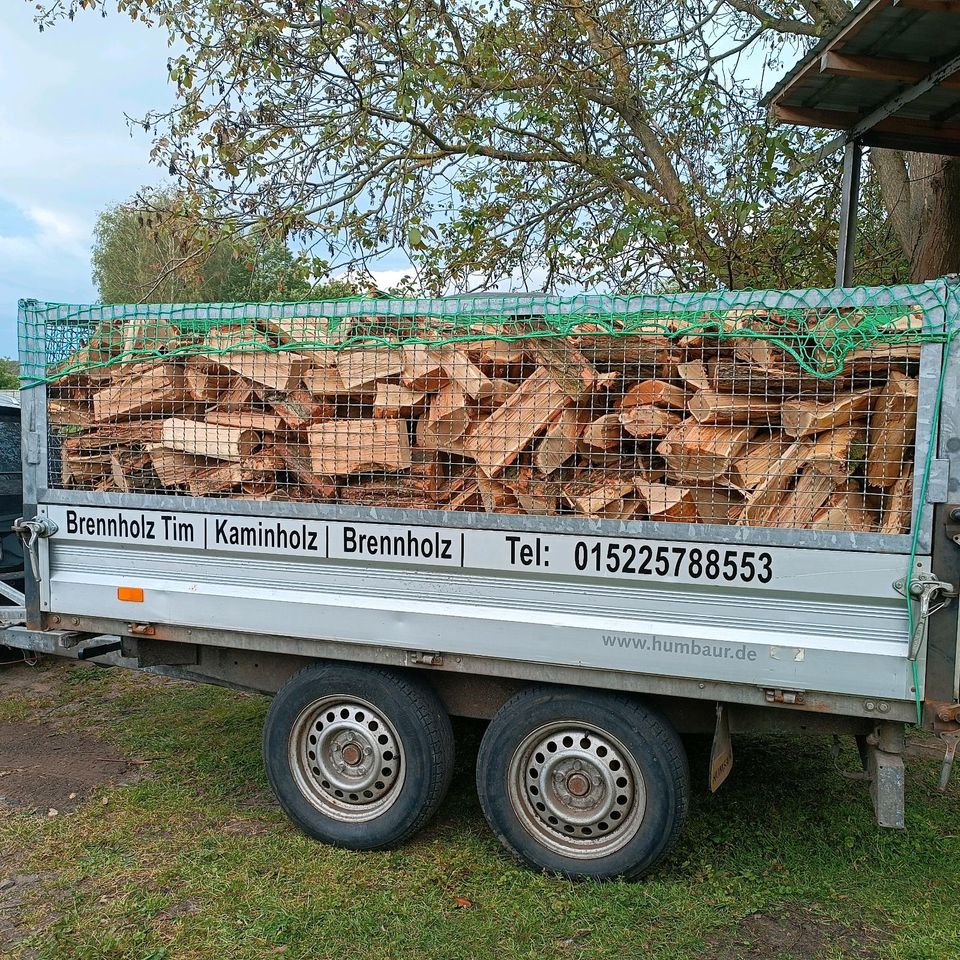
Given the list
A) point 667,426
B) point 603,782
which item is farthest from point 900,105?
point 603,782

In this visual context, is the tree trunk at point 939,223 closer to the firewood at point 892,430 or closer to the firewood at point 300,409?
the firewood at point 892,430

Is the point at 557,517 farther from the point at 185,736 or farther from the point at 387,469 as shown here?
the point at 185,736

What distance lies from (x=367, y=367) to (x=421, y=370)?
0.83ft

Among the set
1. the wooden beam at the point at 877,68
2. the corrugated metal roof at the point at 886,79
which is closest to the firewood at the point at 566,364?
the corrugated metal roof at the point at 886,79

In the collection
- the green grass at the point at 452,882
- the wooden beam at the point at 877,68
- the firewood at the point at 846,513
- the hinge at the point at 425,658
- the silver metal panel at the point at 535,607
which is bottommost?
the green grass at the point at 452,882

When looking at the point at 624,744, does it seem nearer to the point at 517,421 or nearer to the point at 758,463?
the point at 758,463

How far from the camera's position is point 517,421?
377 cm

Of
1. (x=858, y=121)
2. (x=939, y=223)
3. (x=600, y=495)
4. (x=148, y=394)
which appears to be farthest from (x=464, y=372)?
(x=939, y=223)

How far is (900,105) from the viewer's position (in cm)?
518

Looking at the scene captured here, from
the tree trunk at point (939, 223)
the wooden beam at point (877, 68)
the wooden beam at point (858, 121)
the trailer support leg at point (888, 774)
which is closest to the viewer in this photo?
the trailer support leg at point (888, 774)

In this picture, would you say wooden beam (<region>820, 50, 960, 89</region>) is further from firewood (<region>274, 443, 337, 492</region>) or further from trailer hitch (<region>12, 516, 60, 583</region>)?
trailer hitch (<region>12, 516, 60, 583</region>)

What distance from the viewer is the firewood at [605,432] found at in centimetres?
369

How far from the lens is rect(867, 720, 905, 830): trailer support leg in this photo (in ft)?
11.4

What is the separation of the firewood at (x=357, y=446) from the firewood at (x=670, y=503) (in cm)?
103
